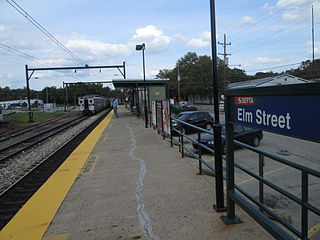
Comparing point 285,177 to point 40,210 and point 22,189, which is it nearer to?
point 40,210

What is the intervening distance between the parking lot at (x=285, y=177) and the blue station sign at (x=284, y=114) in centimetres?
186

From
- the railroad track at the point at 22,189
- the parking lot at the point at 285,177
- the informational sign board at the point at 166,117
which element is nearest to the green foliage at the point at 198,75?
the parking lot at the point at 285,177

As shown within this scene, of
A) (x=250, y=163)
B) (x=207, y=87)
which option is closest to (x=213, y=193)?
(x=250, y=163)

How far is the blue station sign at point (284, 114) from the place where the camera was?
7.39 ft

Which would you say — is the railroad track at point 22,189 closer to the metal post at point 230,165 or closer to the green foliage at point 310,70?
the metal post at point 230,165

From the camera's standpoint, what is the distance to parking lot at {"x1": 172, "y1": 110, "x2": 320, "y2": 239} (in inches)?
208

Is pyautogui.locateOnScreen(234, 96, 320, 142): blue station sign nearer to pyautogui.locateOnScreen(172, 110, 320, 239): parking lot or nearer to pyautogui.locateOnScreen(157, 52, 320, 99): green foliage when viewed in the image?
pyautogui.locateOnScreen(172, 110, 320, 239): parking lot

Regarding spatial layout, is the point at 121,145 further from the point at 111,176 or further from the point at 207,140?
the point at 111,176

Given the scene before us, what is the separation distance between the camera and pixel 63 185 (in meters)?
6.07

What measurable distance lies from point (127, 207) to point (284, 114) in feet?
9.60

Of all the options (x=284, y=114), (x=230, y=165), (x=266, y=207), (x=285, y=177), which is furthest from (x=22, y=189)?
(x=285, y=177)

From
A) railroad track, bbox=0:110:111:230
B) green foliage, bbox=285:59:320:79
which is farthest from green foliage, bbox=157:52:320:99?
railroad track, bbox=0:110:111:230

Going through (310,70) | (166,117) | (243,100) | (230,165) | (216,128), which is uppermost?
(310,70)

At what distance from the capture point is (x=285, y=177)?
26.0ft
